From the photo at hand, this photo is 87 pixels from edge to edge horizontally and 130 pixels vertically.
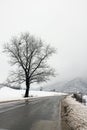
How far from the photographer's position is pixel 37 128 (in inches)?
312

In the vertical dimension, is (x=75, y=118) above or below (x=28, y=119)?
above

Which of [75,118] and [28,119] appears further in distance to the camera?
Result: [28,119]

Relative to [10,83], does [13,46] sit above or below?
above

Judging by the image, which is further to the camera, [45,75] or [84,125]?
[45,75]

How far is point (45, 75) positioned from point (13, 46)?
8.19 m

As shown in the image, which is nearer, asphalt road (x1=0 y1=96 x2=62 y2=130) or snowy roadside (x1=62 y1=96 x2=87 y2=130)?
snowy roadside (x1=62 y1=96 x2=87 y2=130)

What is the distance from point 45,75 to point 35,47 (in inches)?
225

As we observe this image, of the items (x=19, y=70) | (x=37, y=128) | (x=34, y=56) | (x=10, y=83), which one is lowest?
(x=37, y=128)

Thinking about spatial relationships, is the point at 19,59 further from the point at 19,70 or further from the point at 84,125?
the point at 84,125

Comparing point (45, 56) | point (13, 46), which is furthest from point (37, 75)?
point (13, 46)

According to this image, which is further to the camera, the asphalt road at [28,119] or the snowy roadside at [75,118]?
the asphalt road at [28,119]

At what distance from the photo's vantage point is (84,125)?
7.73 metres

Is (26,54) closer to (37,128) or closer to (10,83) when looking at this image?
(10,83)

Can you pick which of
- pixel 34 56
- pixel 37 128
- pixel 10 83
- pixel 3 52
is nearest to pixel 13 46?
pixel 3 52
